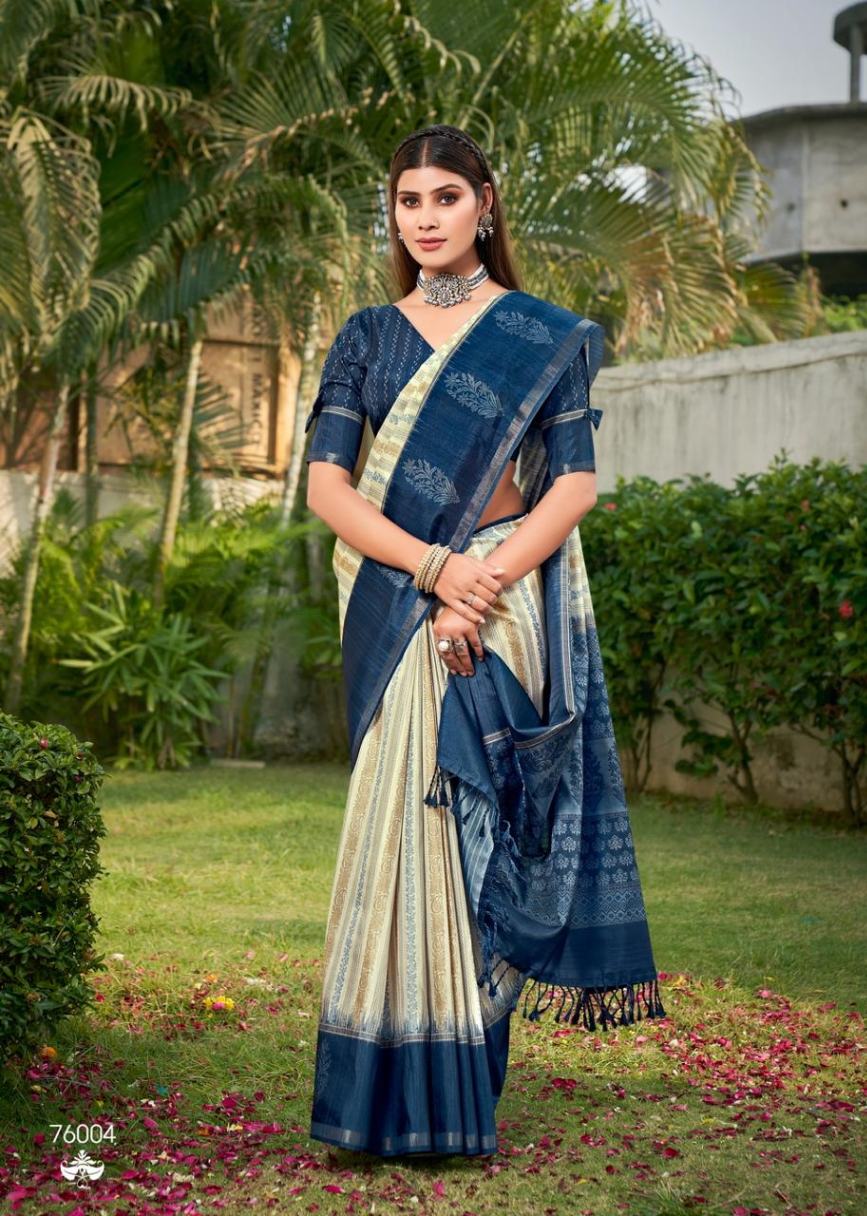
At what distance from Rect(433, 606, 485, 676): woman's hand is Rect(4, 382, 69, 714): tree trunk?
652cm

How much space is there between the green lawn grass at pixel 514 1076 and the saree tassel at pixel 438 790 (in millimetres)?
679

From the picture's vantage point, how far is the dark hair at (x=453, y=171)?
2893mm

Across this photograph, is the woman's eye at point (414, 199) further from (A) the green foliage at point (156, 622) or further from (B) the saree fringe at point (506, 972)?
(A) the green foliage at point (156, 622)

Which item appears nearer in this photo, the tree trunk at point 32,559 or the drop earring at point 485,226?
the drop earring at point 485,226

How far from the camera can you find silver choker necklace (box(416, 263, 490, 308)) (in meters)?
2.94

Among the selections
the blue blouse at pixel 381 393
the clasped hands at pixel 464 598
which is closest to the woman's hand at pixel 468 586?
the clasped hands at pixel 464 598

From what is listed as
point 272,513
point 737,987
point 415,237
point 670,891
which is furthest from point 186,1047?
point 272,513

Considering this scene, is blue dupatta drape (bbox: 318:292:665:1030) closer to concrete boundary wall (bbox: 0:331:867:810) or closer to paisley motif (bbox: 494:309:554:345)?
paisley motif (bbox: 494:309:554:345)

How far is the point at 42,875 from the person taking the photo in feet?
9.88

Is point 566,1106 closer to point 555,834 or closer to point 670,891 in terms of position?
point 555,834

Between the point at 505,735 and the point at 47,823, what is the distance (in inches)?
37.6

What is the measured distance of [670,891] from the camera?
18.5 ft

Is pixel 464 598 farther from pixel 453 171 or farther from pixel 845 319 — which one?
pixel 845 319

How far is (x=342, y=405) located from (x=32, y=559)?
6.34 m
